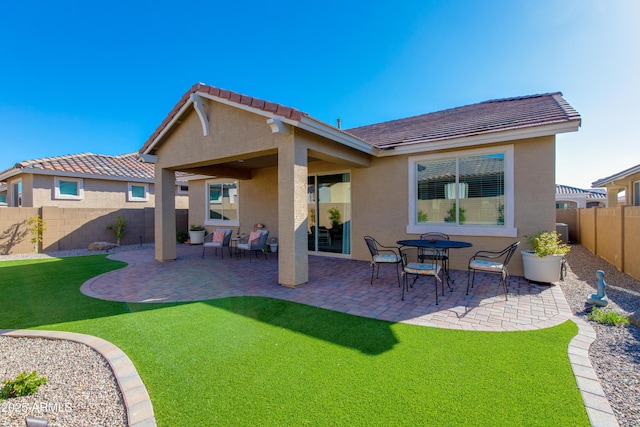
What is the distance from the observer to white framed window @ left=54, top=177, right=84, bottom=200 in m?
15.9

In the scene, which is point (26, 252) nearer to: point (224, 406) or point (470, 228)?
point (224, 406)

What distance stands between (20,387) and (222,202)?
40.2 ft

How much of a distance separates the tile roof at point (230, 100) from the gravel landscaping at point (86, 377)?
5364 millimetres

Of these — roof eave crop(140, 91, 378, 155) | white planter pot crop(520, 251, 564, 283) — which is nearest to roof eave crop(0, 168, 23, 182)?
roof eave crop(140, 91, 378, 155)

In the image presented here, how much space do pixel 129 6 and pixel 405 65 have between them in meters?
10.9

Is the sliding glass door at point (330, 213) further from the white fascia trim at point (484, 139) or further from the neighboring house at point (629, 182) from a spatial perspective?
the neighboring house at point (629, 182)

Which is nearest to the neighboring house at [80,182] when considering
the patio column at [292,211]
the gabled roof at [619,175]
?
the patio column at [292,211]

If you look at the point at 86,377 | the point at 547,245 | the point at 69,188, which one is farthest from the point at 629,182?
the point at 69,188

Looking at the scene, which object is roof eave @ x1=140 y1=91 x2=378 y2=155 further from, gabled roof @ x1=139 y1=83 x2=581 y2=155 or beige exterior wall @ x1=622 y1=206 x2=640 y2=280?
beige exterior wall @ x1=622 y1=206 x2=640 y2=280

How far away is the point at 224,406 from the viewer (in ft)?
8.96

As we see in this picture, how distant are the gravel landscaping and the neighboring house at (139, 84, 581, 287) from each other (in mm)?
3584

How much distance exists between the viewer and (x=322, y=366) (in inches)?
135

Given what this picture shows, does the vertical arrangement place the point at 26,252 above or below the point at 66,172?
below

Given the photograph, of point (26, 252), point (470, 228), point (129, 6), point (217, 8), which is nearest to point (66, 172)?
point (26, 252)
